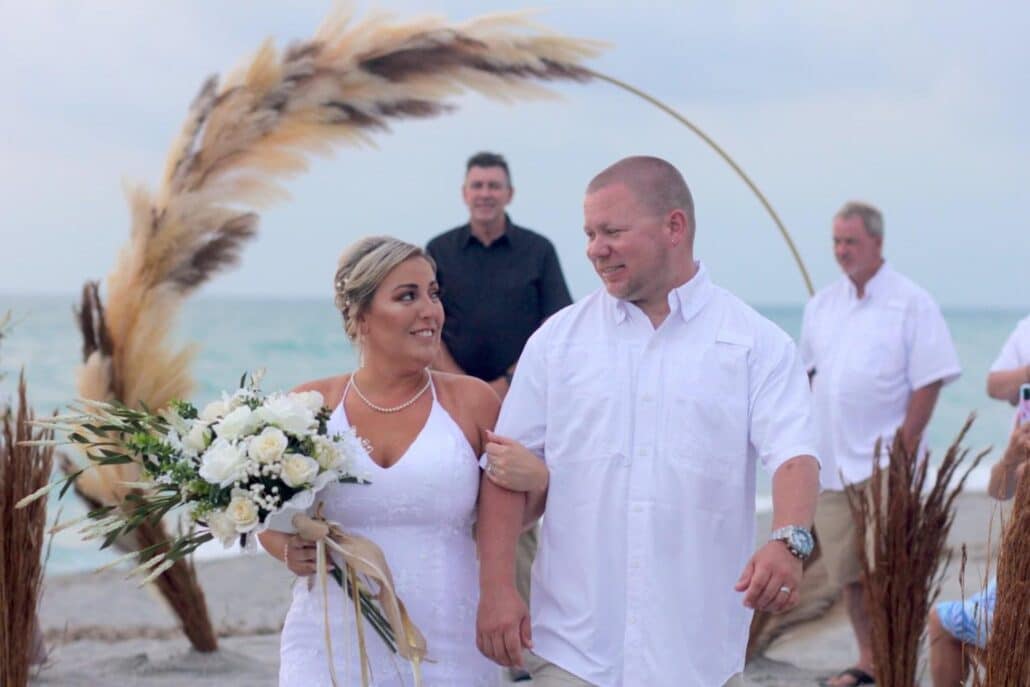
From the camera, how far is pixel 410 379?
4.07m

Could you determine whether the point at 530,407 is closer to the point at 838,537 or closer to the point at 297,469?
the point at 297,469

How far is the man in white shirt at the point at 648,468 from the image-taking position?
3773mm

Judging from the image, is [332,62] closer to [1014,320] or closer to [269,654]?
[269,654]

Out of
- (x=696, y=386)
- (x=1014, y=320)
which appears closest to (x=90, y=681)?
(x=696, y=386)

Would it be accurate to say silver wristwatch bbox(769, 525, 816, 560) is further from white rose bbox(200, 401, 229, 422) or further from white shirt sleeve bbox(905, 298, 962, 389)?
white shirt sleeve bbox(905, 298, 962, 389)

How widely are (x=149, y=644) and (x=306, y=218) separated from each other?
2284cm

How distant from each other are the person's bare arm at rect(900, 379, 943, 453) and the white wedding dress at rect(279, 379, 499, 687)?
12.2 feet

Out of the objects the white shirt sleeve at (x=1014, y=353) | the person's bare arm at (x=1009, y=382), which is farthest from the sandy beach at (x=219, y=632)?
the white shirt sleeve at (x=1014, y=353)

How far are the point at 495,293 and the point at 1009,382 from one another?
2378 millimetres

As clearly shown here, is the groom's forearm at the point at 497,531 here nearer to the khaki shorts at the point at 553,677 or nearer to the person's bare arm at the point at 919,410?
the khaki shorts at the point at 553,677

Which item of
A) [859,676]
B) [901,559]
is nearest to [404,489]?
[901,559]

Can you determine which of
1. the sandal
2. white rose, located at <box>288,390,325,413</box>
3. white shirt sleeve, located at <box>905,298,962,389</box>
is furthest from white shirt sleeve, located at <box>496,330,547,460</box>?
white shirt sleeve, located at <box>905,298,962,389</box>

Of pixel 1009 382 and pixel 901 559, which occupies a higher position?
pixel 1009 382

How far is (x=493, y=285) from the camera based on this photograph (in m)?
7.17
